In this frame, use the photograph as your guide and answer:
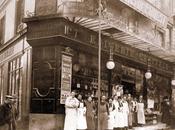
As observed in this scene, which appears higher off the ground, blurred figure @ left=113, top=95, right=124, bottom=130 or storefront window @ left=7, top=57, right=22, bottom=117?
storefront window @ left=7, top=57, right=22, bottom=117

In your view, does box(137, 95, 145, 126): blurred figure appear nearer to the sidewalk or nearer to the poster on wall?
the sidewalk

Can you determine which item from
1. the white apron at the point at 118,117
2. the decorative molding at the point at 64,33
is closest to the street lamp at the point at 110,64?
the decorative molding at the point at 64,33

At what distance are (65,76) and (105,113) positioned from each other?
6.45ft

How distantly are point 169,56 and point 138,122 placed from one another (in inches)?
153

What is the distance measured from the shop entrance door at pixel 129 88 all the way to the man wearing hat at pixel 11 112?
5.38 m

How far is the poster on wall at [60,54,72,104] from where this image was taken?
11.1 metres

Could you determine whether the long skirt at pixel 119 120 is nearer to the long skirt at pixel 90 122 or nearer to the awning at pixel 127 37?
the long skirt at pixel 90 122

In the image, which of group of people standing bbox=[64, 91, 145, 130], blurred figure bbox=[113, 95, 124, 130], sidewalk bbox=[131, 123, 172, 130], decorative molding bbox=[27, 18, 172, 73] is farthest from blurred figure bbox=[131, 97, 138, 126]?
decorative molding bbox=[27, 18, 172, 73]

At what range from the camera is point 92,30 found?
12359 millimetres

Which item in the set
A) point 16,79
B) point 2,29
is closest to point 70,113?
point 16,79

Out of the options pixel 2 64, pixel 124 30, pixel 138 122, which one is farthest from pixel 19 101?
pixel 138 122

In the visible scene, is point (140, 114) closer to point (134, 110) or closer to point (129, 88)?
point (134, 110)

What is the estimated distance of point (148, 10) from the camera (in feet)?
47.9

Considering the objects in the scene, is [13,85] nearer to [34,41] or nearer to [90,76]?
[34,41]
